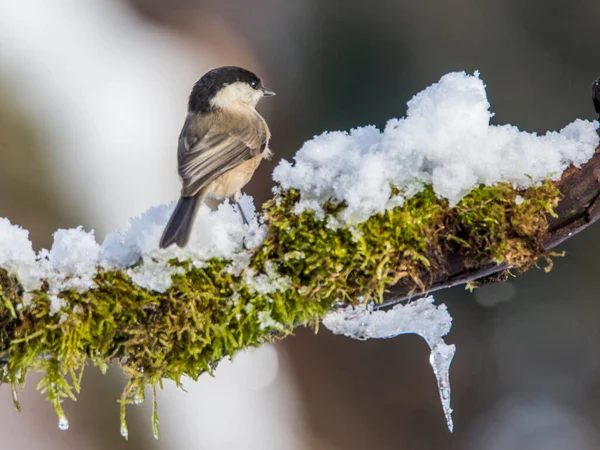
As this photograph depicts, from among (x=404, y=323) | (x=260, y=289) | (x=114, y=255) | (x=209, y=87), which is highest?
(x=209, y=87)

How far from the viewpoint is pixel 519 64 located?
22.7 feet

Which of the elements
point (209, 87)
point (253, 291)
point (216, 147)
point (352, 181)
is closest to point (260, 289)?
point (253, 291)

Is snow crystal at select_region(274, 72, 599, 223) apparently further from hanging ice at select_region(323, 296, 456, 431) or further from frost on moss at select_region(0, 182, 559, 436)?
hanging ice at select_region(323, 296, 456, 431)

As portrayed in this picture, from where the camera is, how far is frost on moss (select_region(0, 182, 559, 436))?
1756mm

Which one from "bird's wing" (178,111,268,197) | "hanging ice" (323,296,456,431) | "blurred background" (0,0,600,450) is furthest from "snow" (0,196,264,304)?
"blurred background" (0,0,600,450)

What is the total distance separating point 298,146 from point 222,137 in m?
3.61

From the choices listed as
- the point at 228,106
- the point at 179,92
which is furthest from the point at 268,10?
the point at 228,106

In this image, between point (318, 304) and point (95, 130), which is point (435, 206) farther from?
point (95, 130)

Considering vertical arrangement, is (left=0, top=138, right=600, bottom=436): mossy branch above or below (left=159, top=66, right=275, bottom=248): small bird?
below

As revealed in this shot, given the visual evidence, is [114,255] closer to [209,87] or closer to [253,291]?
[253,291]

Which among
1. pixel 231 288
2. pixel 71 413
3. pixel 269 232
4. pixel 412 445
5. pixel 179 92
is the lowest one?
pixel 412 445

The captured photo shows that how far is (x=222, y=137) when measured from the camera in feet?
9.89

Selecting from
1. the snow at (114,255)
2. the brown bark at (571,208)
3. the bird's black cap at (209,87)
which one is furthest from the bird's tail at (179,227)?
the bird's black cap at (209,87)

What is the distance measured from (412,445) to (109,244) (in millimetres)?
4381
